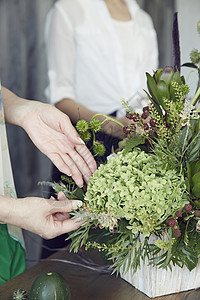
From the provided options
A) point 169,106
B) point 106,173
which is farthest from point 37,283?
point 169,106

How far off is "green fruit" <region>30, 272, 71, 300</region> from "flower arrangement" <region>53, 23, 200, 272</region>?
4.0 inches

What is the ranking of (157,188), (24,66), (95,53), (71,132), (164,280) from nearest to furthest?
1. (157,188)
2. (164,280)
3. (71,132)
4. (95,53)
5. (24,66)

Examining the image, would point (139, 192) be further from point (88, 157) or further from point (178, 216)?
point (88, 157)

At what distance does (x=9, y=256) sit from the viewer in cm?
97

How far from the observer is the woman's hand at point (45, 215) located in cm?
77

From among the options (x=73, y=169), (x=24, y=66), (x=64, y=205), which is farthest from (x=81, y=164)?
(x=24, y=66)

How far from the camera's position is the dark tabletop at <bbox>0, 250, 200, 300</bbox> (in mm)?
797

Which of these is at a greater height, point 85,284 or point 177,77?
point 177,77

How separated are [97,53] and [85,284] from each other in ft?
4.30

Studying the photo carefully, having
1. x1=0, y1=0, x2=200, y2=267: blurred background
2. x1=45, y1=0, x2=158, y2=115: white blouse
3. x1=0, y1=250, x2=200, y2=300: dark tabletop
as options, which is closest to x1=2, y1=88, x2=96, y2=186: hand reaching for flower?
x1=0, y1=250, x2=200, y2=300: dark tabletop

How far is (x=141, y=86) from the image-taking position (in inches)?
79.1

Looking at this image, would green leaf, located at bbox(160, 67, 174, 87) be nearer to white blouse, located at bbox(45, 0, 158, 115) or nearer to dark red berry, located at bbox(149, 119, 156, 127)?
dark red berry, located at bbox(149, 119, 156, 127)

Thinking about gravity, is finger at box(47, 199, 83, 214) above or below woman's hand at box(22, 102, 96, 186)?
below

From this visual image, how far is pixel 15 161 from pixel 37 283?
1922 mm
